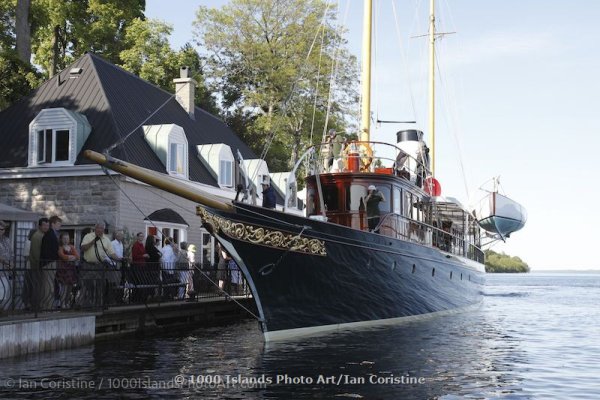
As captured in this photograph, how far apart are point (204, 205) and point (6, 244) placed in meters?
4.18

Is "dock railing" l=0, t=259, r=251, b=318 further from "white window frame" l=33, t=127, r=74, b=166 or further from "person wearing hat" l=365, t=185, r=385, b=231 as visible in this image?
"white window frame" l=33, t=127, r=74, b=166

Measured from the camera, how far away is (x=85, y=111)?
25.0 metres

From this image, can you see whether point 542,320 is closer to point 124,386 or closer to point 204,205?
point 204,205

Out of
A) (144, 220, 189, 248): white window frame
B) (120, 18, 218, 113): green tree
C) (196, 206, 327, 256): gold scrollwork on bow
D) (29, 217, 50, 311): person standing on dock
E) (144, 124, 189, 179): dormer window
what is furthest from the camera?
(120, 18, 218, 113): green tree

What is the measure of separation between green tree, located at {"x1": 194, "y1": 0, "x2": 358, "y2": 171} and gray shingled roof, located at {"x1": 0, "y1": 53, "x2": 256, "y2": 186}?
15190mm

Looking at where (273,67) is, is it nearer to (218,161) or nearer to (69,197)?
(218,161)

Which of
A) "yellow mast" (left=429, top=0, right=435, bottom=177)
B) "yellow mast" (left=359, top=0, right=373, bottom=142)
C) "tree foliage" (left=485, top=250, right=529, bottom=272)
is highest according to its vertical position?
"yellow mast" (left=429, top=0, right=435, bottom=177)

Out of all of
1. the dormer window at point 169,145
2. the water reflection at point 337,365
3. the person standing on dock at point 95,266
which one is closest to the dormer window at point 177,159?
the dormer window at point 169,145

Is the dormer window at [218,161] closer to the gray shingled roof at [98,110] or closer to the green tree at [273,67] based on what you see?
the gray shingled roof at [98,110]

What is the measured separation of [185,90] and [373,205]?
17573mm

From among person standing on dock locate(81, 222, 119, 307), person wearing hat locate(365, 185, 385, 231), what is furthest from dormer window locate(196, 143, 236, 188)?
person standing on dock locate(81, 222, 119, 307)

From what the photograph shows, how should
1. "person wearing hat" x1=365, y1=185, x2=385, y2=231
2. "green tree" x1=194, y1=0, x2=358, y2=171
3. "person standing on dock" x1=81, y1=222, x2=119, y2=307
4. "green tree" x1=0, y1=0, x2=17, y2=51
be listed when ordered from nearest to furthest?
"person standing on dock" x1=81, y1=222, x2=119, y2=307 < "person wearing hat" x1=365, y1=185, x2=385, y2=231 < "green tree" x1=0, y1=0, x2=17, y2=51 < "green tree" x1=194, y1=0, x2=358, y2=171

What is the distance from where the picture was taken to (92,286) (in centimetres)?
1541

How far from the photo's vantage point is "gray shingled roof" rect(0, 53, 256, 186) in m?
24.2
